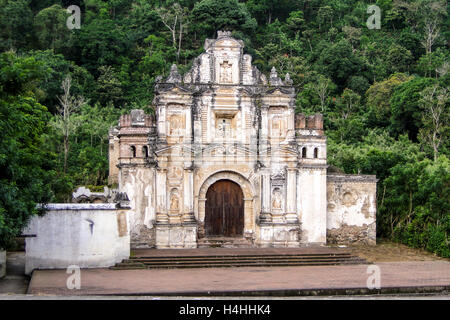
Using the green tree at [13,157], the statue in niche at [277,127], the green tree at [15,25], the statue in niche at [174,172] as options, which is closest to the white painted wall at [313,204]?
the statue in niche at [277,127]

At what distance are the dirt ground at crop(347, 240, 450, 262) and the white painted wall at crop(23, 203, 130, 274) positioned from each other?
10.1 metres

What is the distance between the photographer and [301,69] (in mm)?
52531

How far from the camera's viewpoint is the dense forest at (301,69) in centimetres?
3191

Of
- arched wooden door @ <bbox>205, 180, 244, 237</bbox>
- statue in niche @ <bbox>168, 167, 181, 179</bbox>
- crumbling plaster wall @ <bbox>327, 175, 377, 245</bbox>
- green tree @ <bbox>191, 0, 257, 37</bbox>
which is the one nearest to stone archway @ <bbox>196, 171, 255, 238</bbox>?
arched wooden door @ <bbox>205, 180, 244, 237</bbox>

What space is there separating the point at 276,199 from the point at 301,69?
2890cm

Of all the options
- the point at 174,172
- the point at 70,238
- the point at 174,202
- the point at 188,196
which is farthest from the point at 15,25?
the point at 70,238

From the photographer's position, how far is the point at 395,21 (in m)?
59.9

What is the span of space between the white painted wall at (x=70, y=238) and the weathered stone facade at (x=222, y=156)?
8.74ft

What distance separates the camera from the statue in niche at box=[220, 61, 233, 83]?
25656mm

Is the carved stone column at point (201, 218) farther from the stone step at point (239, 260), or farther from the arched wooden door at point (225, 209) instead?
the stone step at point (239, 260)

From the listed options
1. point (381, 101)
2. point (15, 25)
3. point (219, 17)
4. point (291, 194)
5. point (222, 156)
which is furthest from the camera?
point (219, 17)

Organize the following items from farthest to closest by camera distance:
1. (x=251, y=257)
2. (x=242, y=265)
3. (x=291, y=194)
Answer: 1. (x=291, y=194)
2. (x=251, y=257)
3. (x=242, y=265)

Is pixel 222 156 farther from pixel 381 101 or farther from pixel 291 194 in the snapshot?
pixel 381 101
